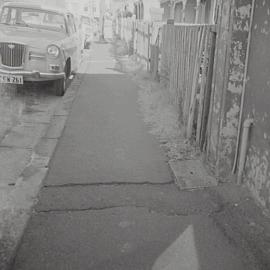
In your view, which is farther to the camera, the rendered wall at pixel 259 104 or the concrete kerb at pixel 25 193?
the rendered wall at pixel 259 104

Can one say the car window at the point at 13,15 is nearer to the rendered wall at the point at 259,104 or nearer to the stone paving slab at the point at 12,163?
the stone paving slab at the point at 12,163

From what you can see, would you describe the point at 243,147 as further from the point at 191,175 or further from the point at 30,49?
the point at 30,49

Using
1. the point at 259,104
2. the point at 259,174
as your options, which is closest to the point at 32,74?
the point at 259,104

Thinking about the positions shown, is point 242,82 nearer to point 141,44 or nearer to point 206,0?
point 141,44

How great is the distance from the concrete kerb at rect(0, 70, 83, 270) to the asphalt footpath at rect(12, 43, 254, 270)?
0.07 meters

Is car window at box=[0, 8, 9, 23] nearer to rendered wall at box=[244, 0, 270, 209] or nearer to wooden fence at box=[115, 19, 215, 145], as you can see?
wooden fence at box=[115, 19, 215, 145]

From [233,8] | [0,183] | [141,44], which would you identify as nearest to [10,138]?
[0,183]

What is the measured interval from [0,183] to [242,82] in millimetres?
2889

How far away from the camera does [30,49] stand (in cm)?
787

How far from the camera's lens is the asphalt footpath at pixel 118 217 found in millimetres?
2961

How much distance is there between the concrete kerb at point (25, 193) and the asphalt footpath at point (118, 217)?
0.07m

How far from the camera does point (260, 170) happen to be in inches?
151

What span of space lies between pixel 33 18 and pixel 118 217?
743 centimetres

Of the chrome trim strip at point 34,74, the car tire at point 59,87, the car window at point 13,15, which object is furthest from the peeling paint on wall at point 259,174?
the car window at point 13,15
